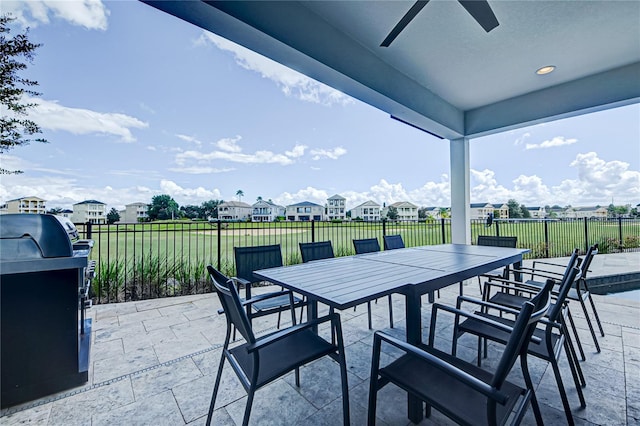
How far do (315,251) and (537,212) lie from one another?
6.76 metres

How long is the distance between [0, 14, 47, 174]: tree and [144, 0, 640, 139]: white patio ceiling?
2525 mm

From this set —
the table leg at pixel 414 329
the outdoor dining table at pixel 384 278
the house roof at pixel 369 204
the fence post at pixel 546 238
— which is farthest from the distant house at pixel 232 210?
the fence post at pixel 546 238

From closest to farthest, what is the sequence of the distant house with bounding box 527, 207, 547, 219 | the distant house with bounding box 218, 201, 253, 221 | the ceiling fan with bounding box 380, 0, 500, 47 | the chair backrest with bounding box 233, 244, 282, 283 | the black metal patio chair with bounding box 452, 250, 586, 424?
the black metal patio chair with bounding box 452, 250, 586, 424 → the ceiling fan with bounding box 380, 0, 500, 47 → the chair backrest with bounding box 233, 244, 282, 283 → the distant house with bounding box 527, 207, 547, 219 → the distant house with bounding box 218, 201, 253, 221

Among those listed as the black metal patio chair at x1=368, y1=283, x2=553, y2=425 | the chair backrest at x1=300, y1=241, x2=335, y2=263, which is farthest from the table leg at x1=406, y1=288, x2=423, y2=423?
the chair backrest at x1=300, y1=241, x2=335, y2=263

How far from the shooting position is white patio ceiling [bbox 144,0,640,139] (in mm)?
2203

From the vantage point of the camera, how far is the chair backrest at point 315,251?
2.74m

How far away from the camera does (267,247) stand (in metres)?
2.67

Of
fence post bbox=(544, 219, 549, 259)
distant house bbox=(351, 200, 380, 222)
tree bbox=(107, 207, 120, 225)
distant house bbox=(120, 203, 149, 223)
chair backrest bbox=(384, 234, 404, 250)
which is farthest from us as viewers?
distant house bbox=(351, 200, 380, 222)

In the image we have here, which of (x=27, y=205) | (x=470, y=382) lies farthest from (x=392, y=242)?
(x=27, y=205)

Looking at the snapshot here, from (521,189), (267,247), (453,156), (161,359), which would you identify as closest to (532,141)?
(521,189)

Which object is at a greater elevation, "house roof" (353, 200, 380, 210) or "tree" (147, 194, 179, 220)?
"house roof" (353, 200, 380, 210)

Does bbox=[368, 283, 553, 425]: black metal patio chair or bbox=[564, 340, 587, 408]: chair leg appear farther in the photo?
bbox=[564, 340, 587, 408]: chair leg

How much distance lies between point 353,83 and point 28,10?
367cm

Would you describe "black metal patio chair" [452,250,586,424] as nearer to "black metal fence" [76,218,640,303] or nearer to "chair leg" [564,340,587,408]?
"chair leg" [564,340,587,408]
